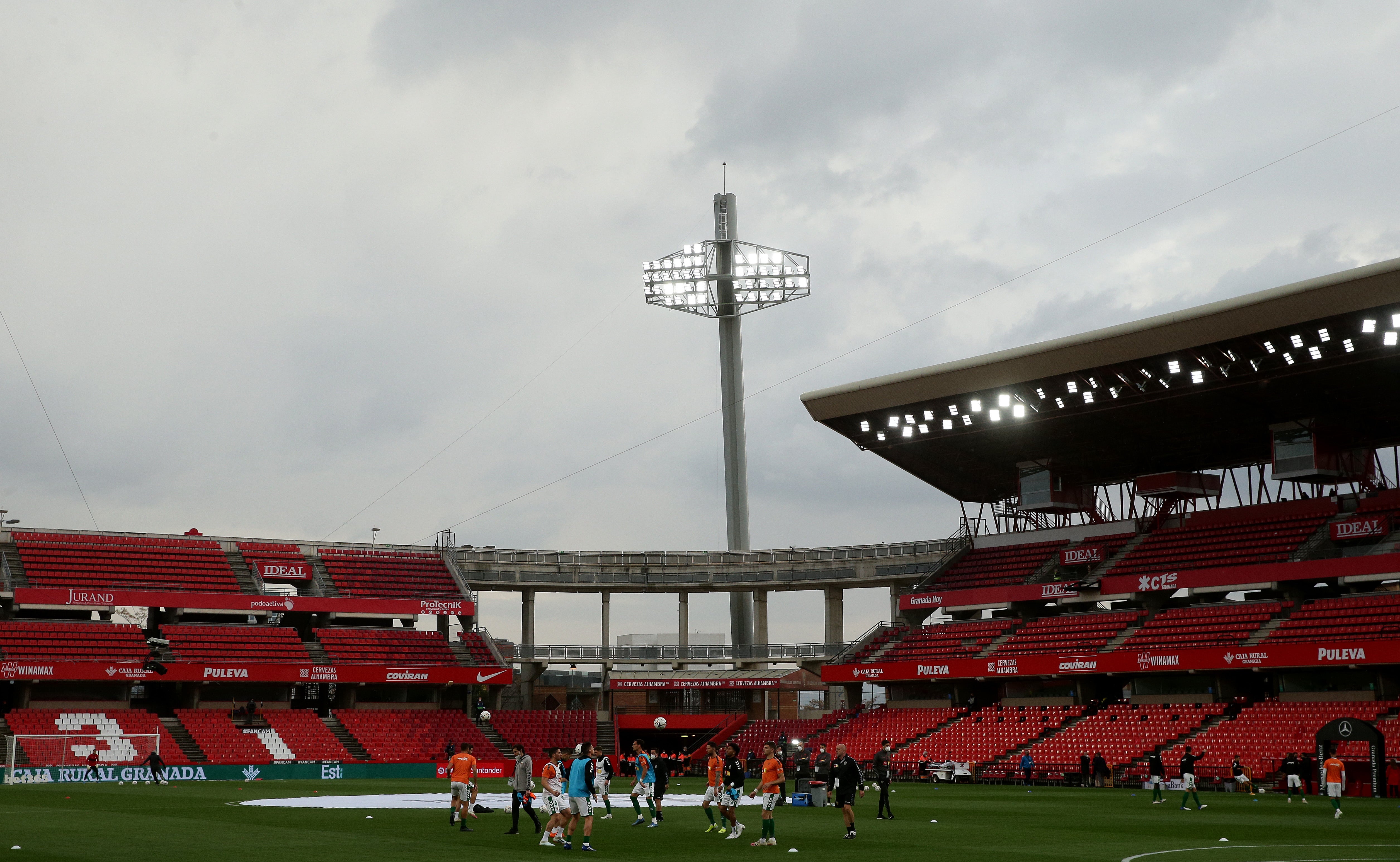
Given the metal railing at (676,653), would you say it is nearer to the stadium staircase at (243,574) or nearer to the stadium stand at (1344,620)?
the stadium staircase at (243,574)

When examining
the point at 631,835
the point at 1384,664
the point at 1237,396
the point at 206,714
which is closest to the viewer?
the point at 631,835

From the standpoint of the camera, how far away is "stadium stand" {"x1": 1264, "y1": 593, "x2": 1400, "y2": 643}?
165 ft

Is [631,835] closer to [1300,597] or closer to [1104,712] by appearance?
[1104,712]

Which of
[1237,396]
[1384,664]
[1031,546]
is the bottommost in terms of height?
[1384,664]

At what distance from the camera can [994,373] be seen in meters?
59.1

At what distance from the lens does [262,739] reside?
63.1 metres

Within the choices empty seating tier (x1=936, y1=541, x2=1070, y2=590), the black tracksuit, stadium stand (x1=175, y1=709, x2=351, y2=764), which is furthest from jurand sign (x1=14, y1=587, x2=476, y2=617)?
the black tracksuit

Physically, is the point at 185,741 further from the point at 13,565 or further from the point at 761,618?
the point at 761,618

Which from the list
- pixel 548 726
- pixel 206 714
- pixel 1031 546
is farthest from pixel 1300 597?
pixel 206 714

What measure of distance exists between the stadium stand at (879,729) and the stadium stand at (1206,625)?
989 centimetres

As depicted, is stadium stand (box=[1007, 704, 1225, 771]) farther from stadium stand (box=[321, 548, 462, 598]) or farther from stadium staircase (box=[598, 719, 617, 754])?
stadium stand (box=[321, 548, 462, 598])

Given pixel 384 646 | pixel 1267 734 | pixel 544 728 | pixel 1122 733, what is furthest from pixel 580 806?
pixel 384 646

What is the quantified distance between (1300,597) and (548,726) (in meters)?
37.6

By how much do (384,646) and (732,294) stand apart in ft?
93.1
